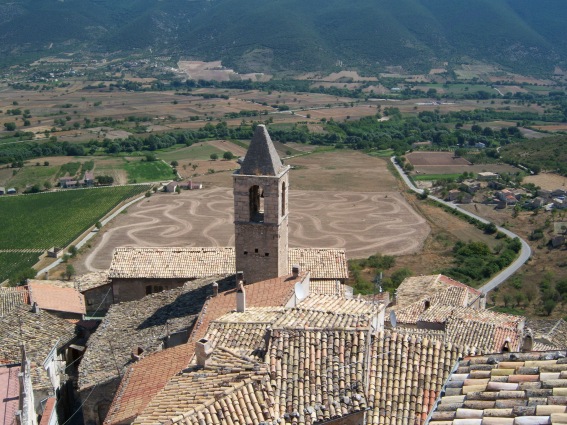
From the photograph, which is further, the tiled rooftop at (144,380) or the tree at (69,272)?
the tree at (69,272)

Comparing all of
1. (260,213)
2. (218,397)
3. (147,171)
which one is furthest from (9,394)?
(147,171)

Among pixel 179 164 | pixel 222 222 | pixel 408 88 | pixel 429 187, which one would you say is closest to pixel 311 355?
pixel 222 222

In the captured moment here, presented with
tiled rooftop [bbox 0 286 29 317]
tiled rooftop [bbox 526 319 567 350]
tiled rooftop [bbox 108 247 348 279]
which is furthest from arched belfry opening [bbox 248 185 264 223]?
tiled rooftop [bbox 0 286 29 317]

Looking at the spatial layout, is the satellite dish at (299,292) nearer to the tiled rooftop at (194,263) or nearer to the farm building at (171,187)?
the tiled rooftop at (194,263)

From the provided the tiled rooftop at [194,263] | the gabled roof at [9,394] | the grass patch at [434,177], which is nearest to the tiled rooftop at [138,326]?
the gabled roof at [9,394]

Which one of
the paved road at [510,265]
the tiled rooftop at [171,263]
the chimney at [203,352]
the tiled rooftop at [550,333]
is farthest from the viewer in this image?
the paved road at [510,265]

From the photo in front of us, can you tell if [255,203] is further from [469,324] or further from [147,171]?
[147,171]

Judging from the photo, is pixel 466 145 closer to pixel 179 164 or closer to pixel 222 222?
pixel 179 164
